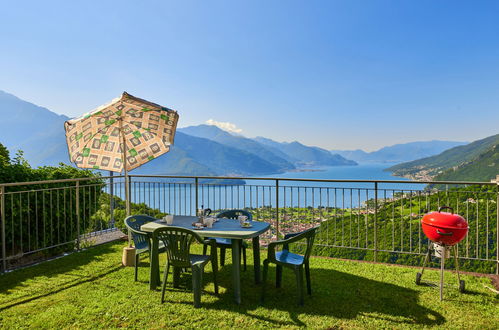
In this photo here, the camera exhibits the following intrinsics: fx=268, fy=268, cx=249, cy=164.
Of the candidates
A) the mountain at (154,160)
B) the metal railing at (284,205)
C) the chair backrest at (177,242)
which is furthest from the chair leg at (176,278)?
the mountain at (154,160)

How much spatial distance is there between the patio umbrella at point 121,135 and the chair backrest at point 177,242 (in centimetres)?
175

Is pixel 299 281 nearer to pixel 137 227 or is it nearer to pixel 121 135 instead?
pixel 137 227

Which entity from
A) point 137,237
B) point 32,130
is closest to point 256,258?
point 137,237

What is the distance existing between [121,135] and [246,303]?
3.12 meters

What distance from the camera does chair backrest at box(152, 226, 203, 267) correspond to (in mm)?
2582

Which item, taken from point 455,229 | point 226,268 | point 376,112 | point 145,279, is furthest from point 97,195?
point 376,112

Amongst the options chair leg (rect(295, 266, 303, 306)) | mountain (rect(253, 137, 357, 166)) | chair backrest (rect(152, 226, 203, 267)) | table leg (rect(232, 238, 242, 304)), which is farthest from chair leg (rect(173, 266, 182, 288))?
mountain (rect(253, 137, 357, 166))

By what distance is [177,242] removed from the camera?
2.63 m

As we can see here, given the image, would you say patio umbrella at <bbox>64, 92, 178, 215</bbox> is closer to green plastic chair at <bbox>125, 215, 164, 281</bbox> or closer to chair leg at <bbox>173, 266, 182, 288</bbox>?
green plastic chair at <bbox>125, 215, 164, 281</bbox>

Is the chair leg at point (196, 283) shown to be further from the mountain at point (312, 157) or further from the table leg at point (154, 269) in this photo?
the mountain at point (312, 157)

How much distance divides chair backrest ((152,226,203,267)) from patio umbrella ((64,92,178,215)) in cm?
175

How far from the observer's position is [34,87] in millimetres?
31266

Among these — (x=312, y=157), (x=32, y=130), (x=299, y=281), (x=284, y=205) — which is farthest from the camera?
(x=32, y=130)

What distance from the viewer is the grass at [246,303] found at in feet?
7.69
